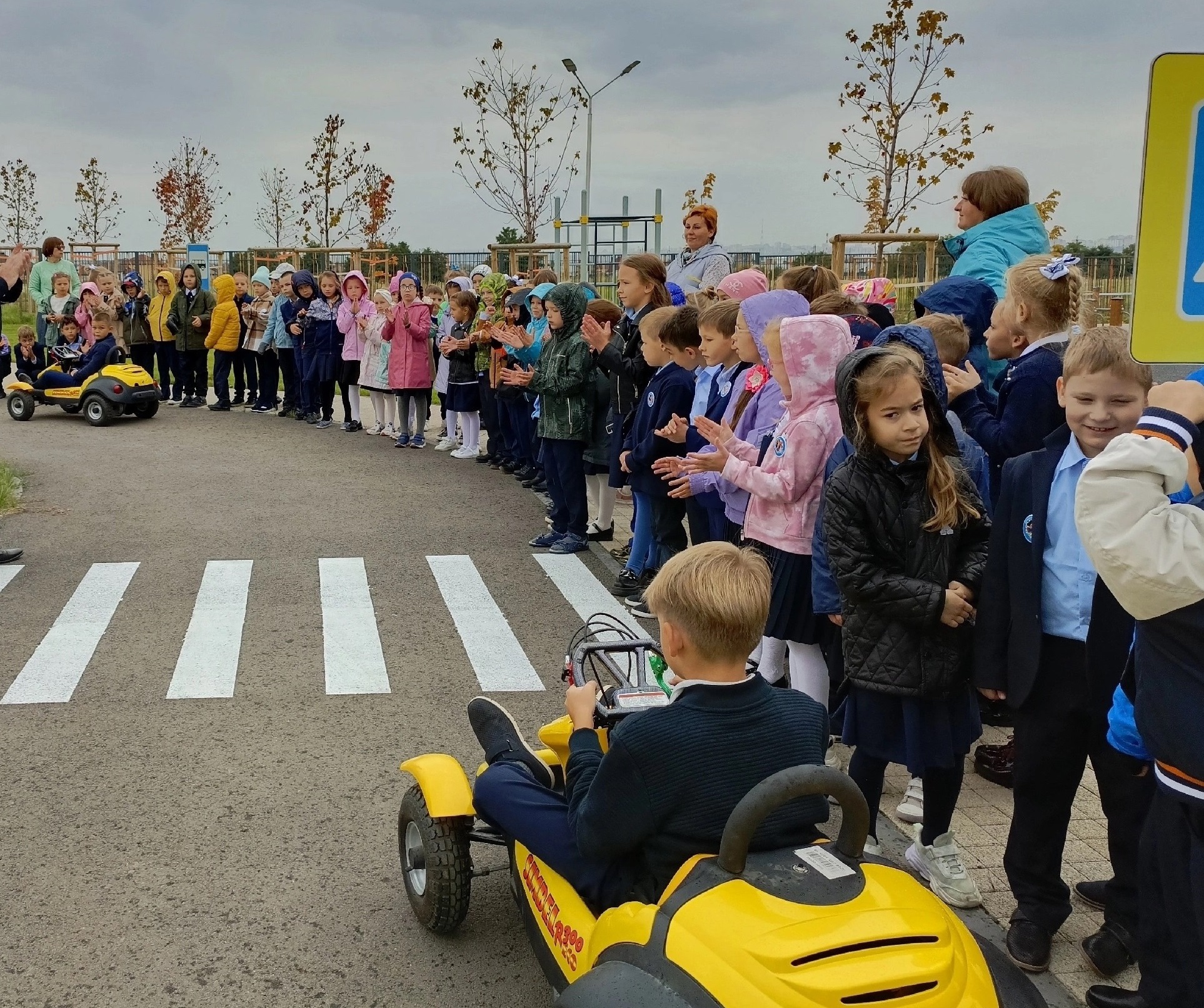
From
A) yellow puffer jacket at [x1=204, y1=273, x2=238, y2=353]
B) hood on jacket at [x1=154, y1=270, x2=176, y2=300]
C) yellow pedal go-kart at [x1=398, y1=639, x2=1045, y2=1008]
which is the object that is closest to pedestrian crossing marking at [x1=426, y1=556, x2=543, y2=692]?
yellow pedal go-kart at [x1=398, y1=639, x2=1045, y2=1008]

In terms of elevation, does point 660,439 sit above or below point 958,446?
below

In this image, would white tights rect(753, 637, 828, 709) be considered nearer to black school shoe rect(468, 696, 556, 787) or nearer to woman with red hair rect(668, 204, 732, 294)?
black school shoe rect(468, 696, 556, 787)

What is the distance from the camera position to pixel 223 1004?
3.60 meters

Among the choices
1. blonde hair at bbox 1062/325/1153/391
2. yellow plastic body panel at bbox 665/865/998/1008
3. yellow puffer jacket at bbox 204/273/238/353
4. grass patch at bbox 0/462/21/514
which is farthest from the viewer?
yellow puffer jacket at bbox 204/273/238/353

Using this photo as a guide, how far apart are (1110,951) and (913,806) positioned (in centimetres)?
119

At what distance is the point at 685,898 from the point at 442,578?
21.6 feet

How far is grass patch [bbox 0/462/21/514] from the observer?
1121 cm

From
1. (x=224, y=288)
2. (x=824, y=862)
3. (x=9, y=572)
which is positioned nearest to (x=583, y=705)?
(x=824, y=862)


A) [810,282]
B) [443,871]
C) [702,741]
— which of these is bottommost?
[443,871]

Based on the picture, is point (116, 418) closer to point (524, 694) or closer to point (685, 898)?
point (524, 694)

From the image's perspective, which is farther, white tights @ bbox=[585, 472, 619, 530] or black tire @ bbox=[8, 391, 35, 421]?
black tire @ bbox=[8, 391, 35, 421]

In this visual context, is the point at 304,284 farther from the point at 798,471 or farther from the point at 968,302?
the point at 798,471

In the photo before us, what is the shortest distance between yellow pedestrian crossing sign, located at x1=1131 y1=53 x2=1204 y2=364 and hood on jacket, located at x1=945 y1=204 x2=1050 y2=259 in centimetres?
407

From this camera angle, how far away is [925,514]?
4094mm
